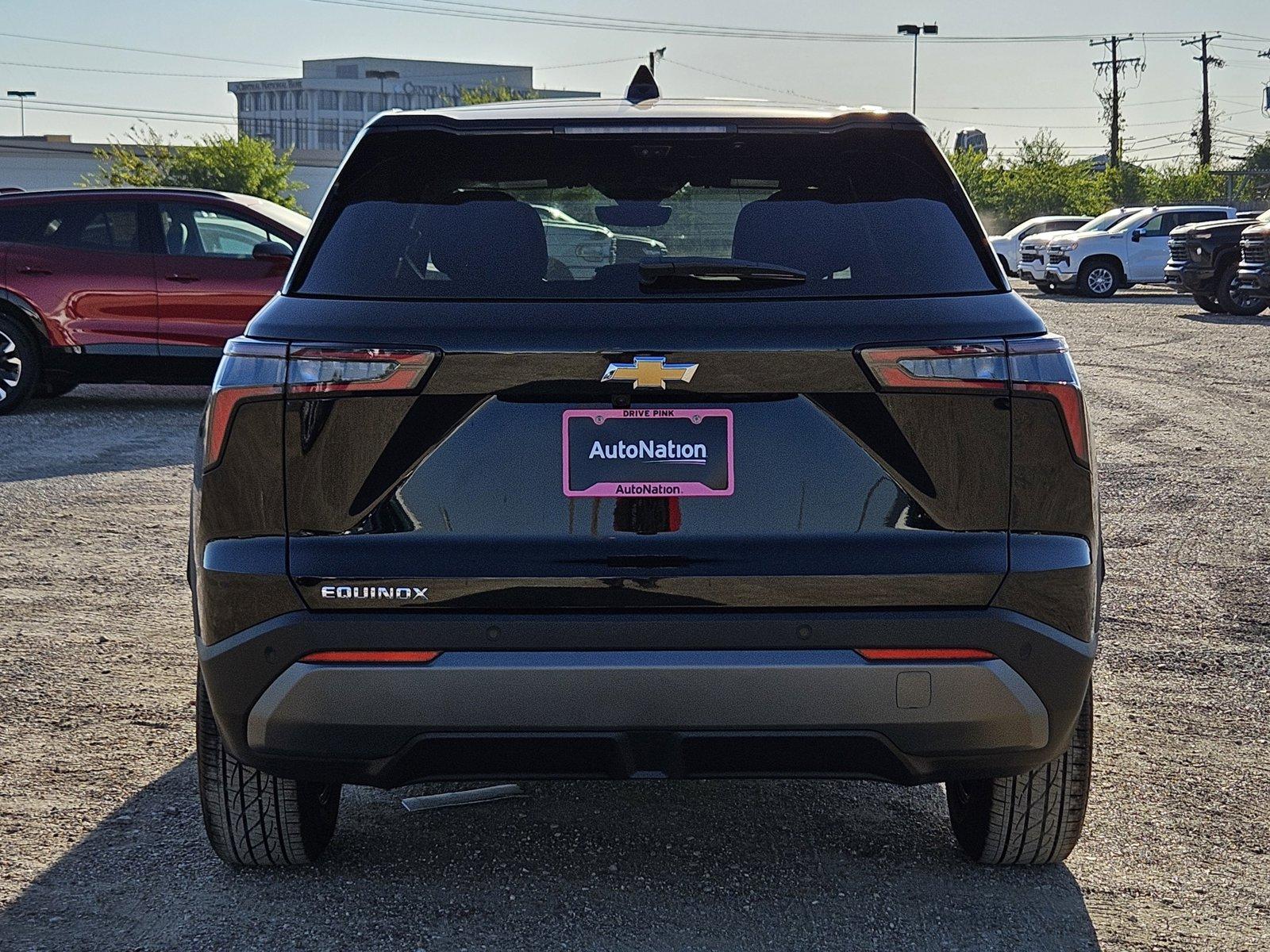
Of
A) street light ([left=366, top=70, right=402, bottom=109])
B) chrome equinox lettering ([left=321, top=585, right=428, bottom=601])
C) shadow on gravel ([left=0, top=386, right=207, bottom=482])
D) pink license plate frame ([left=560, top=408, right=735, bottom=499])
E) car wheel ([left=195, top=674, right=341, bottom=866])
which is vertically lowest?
car wheel ([left=195, top=674, right=341, bottom=866])

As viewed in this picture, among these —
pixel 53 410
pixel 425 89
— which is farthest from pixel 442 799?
pixel 425 89

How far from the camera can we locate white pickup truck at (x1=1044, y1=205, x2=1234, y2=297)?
31828 millimetres

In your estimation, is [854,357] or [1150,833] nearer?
[854,357]

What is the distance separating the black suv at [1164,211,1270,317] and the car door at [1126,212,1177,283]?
5826 millimetres

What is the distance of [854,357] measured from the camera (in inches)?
118

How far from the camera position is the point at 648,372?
9.78 ft

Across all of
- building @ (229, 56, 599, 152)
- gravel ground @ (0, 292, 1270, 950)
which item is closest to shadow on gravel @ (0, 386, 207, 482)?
gravel ground @ (0, 292, 1270, 950)

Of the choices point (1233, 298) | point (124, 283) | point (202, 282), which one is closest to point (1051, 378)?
point (202, 282)

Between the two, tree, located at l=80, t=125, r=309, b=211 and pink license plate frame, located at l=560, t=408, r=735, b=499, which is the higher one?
tree, located at l=80, t=125, r=309, b=211

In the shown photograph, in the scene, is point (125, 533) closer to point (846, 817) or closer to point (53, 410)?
point (846, 817)

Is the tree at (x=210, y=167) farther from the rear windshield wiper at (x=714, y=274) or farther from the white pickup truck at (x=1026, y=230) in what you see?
the rear windshield wiper at (x=714, y=274)

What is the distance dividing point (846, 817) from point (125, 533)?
5074 millimetres

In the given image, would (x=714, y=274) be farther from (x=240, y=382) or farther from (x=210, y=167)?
(x=210, y=167)

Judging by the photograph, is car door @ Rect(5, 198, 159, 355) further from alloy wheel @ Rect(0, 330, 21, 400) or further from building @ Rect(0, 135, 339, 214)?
building @ Rect(0, 135, 339, 214)
